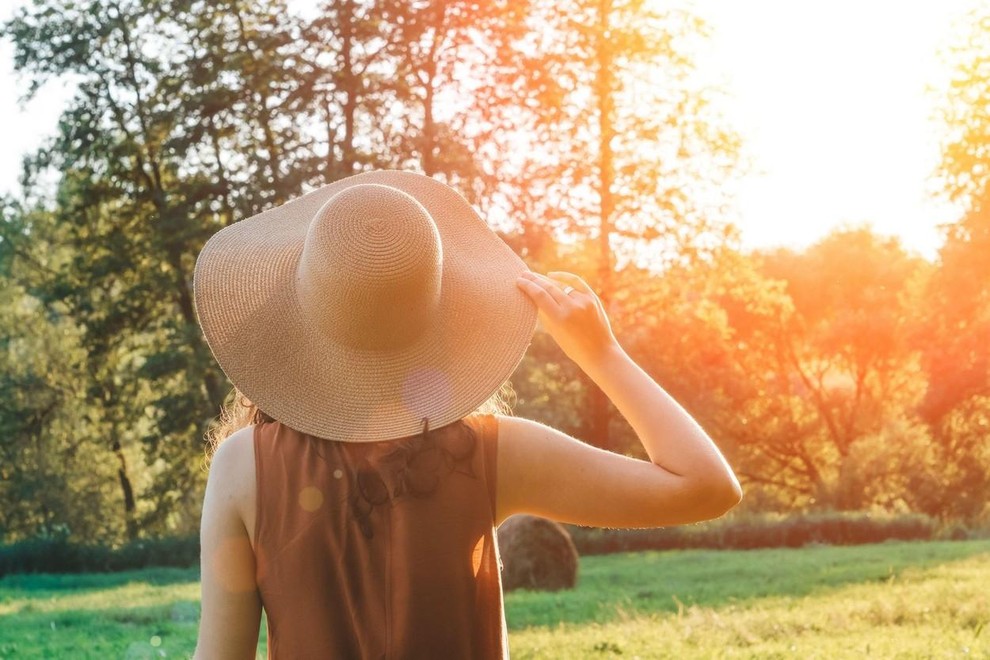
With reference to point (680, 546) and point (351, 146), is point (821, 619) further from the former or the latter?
point (351, 146)

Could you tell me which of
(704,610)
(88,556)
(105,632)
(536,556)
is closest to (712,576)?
(536,556)

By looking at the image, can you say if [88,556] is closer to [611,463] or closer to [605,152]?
[605,152]

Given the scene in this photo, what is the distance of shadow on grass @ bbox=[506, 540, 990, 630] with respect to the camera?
12.5 metres

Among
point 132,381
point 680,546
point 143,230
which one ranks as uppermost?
point 143,230

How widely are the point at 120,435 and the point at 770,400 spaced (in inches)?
771

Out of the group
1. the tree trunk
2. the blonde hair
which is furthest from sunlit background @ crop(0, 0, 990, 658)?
the blonde hair

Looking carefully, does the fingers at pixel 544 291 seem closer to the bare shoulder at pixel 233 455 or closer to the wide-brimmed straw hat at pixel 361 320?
the wide-brimmed straw hat at pixel 361 320

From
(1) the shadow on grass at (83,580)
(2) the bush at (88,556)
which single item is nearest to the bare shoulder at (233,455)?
(1) the shadow on grass at (83,580)

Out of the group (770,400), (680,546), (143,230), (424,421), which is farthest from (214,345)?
(770,400)

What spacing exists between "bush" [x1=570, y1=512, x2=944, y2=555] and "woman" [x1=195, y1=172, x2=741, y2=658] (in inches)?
770

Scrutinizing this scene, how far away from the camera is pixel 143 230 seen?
91.2 ft

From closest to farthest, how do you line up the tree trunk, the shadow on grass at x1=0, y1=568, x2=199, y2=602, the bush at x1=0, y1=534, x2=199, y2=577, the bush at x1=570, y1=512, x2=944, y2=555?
the shadow on grass at x1=0, y1=568, x2=199, y2=602
the bush at x1=570, y1=512, x2=944, y2=555
the bush at x1=0, y1=534, x2=199, y2=577
the tree trunk

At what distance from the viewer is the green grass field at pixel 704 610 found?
28.7 feet

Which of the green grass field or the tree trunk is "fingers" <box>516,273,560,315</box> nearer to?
the green grass field
